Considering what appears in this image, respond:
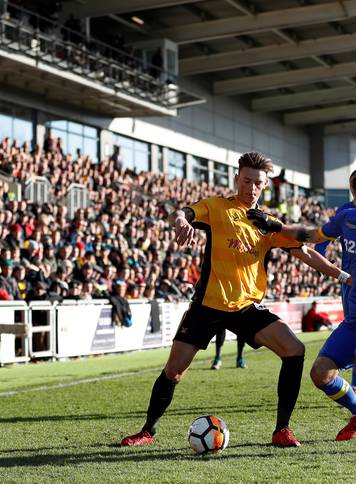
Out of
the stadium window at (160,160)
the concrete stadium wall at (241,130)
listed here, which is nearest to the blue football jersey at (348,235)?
the concrete stadium wall at (241,130)

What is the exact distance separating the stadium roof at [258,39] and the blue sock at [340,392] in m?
28.2

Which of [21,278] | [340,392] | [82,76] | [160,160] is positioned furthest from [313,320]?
[340,392]

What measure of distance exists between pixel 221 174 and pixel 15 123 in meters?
19.6

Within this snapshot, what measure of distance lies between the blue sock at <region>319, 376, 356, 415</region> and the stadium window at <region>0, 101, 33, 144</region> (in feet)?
85.3

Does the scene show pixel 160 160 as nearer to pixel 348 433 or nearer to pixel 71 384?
pixel 71 384

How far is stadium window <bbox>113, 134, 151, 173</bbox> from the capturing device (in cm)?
4053

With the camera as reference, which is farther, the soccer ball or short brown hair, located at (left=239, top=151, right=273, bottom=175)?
Answer: short brown hair, located at (left=239, top=151, right=273, bottom=175)

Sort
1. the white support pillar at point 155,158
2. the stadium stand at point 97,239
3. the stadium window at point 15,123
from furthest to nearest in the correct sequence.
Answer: the white support pillar at point 155,158 → the stadium window at point 15,123 → the stadium stand at point 97,239

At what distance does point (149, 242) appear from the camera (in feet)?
87.0

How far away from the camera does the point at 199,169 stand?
158 feet

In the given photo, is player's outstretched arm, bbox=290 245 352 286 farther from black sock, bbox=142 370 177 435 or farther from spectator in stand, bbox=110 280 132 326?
spectator in stand, bbox=110 280 132 326

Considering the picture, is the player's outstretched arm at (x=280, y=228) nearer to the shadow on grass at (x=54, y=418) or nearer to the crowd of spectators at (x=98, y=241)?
the shadow on grass at (x=54, y=418)

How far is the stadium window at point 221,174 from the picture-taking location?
164 feet

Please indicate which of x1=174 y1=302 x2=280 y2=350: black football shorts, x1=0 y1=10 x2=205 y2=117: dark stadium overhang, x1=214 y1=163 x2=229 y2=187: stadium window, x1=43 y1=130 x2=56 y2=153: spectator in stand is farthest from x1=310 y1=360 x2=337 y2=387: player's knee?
x1=214 y1=163 x2=229 y2=187: stadium window
